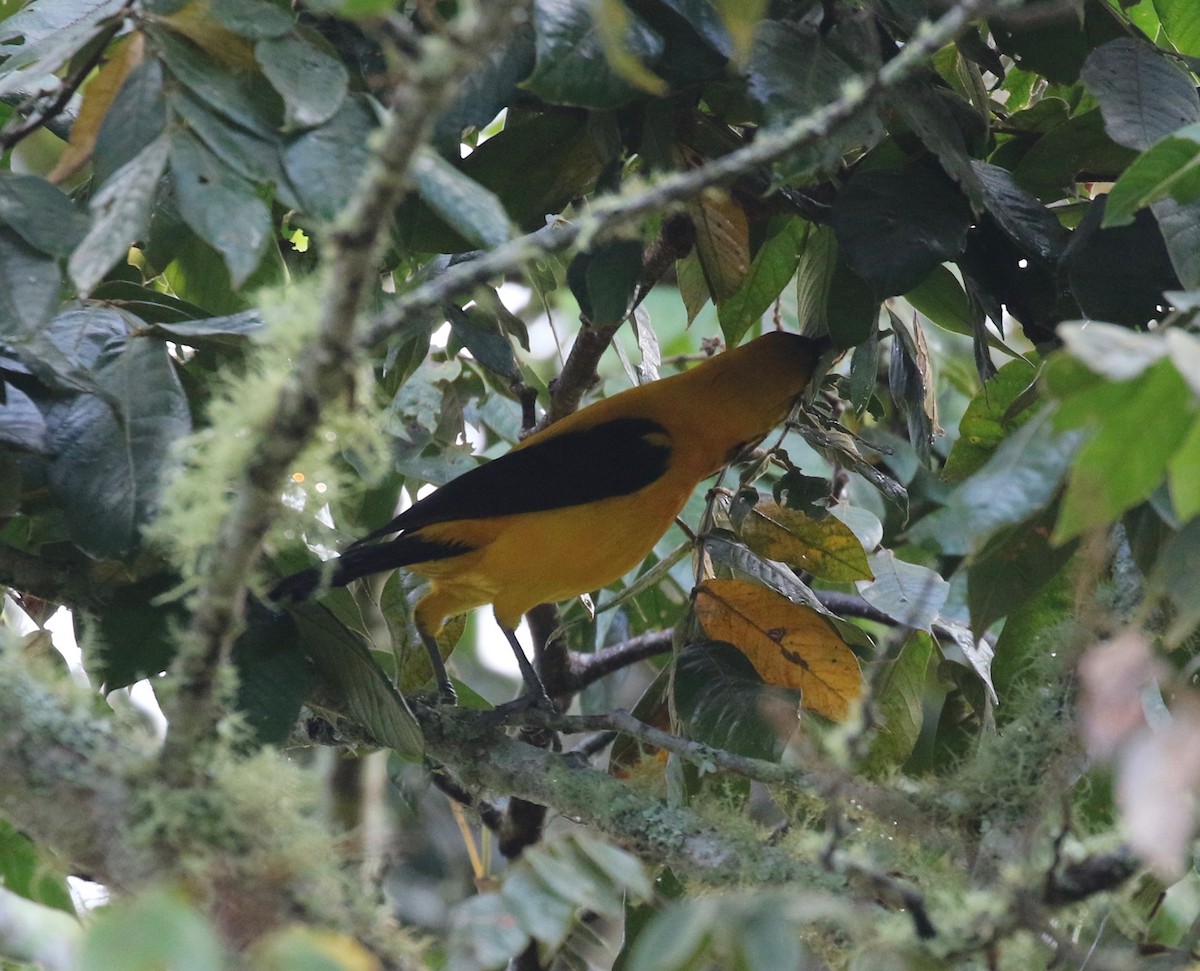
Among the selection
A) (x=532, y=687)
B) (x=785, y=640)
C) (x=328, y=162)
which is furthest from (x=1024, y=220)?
(x=532, y=687)

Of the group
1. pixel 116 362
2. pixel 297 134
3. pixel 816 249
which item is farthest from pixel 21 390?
pixel 816 249

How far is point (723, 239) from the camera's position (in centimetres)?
186

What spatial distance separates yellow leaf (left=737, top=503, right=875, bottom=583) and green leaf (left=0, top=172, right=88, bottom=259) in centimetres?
112

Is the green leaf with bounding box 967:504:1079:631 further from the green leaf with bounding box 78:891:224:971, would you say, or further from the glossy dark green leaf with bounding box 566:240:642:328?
the green leaf with bounding box 78:891:224:971

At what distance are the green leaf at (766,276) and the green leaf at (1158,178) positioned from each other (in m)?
0.93

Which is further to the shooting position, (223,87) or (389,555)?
(389,555)

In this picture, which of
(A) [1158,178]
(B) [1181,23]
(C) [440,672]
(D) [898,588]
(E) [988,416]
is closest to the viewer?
(A) [1158,178]

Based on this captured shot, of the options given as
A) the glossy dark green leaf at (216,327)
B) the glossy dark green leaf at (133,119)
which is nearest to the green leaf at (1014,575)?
the glossy dark green leaf at (216,327)

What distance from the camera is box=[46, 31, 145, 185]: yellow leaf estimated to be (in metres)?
1.35

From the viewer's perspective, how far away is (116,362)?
1566 mm

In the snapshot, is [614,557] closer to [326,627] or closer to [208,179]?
[326,627]

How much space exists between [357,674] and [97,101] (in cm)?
81

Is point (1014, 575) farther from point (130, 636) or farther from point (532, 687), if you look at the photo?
point (532, 687)

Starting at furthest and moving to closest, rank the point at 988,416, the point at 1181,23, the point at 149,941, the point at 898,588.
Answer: the point at 898,588 → the point at 1181,23 → the point at 988,416 → the point at 149,941
